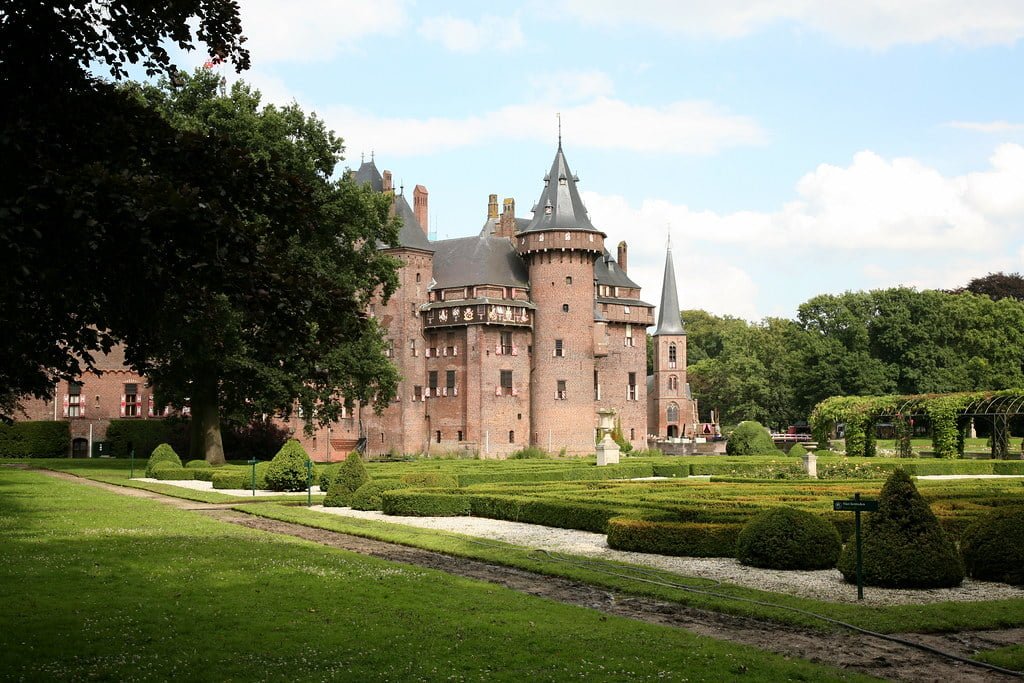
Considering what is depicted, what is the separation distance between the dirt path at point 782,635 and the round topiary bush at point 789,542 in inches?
119

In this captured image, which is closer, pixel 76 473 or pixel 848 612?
pixel 848 612

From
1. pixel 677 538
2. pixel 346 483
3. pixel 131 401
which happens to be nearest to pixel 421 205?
pixel 131 401

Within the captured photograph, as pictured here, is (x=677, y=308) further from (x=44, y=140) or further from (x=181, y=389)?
(x=44, y=140)

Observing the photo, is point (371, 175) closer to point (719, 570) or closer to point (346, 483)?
point (346, 483)

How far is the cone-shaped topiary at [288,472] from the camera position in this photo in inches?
1129

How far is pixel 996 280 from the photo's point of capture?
79.6 metres

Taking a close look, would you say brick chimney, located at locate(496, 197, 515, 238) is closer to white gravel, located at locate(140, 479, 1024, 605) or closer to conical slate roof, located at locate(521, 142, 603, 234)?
conical slate roof, located at locate(521, 142, 603, 234)

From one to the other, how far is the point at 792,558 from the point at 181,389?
28.5 m

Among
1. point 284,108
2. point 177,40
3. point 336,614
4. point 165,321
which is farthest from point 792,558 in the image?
point 284,108

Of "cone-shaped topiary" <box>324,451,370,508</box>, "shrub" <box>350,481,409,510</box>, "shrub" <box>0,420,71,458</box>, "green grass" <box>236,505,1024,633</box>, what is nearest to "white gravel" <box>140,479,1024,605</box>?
"green grass" <box>236,505,1024,633</box>

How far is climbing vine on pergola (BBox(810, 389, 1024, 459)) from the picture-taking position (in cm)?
4291

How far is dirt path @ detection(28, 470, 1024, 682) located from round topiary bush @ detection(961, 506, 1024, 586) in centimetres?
318

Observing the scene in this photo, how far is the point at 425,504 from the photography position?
22094 millimetres

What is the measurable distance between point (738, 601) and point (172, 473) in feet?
83.5
